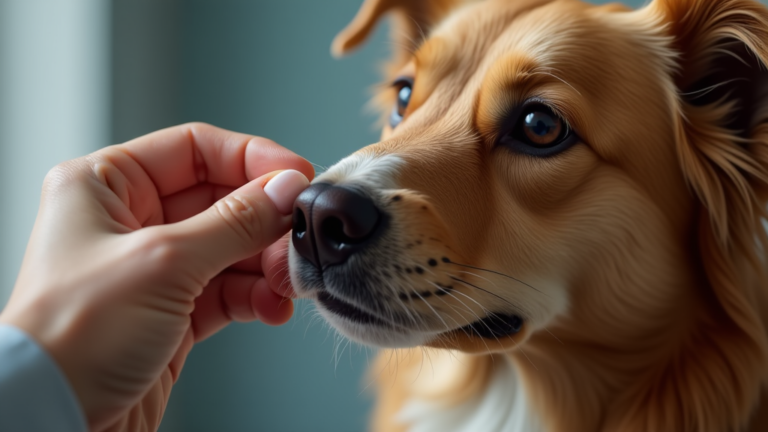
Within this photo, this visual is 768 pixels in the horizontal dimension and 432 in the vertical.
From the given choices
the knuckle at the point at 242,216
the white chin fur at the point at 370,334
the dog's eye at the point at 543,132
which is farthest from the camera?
the dog's eye at the point at 543,132

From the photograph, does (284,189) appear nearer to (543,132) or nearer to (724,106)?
(543,132)

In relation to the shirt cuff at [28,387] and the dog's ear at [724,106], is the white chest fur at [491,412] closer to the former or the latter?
the dog's ear at [724,106]

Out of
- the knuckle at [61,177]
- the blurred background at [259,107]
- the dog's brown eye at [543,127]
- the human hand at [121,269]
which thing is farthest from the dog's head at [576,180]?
the blurred background at [259,107]

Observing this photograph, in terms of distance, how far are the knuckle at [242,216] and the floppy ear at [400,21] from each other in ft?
2.34

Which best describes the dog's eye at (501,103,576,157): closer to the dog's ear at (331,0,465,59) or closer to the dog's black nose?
the dog's black nose

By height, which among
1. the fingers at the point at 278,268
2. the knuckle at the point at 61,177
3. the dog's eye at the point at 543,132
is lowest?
the fingers at the point at 278,268

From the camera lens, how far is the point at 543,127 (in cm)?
99

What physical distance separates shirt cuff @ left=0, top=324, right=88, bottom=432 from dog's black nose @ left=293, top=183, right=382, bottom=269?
1.06ft

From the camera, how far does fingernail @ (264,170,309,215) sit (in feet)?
2.72

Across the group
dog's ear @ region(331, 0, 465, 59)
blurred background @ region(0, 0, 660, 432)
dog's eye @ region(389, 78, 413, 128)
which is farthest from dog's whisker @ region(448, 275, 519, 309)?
blurred background @ region(0, 0, 660, 432)

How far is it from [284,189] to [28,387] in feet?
1.22

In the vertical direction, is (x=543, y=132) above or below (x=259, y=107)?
above

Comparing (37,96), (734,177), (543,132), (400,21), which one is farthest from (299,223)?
(37,96)

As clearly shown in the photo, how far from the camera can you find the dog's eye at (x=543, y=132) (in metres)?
0.98
